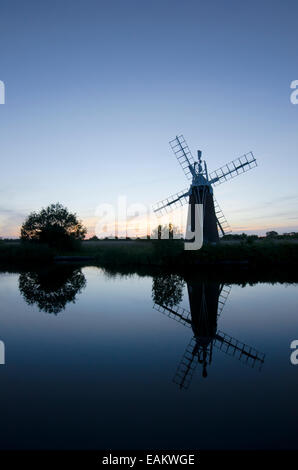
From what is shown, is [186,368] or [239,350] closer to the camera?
[186,368]

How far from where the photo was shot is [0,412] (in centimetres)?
455

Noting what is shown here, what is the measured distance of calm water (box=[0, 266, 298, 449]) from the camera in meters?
4.00

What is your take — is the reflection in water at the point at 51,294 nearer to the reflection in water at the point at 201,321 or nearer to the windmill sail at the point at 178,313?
the windmill sail at the point at 178,313

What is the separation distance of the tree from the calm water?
3038 cm

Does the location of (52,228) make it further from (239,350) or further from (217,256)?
(239,350)

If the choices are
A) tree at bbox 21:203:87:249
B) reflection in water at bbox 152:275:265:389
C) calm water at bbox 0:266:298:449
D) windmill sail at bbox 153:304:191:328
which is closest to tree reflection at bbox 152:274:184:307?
reflection in water at bbox 152:275:265:389

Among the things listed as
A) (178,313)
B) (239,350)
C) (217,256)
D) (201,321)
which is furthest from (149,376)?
(217,256)

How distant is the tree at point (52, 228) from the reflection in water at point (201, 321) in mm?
26978

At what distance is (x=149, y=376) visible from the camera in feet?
18.9

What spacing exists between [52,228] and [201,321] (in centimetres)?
3467

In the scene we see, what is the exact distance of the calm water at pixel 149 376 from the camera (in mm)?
4000

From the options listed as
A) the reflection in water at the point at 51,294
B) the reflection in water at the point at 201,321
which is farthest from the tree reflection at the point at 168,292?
the reflection in water at the point at 51,294

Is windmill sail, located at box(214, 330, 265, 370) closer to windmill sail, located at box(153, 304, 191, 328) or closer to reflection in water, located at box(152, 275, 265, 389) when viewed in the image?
reflection in water, located at box(152, 275, 265, 389)
